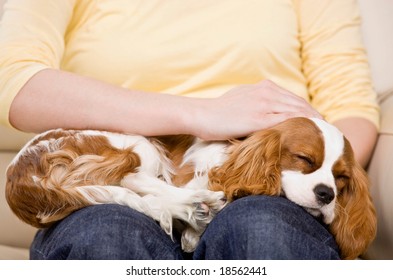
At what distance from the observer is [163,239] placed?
3.97 ft

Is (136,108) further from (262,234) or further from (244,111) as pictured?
(262,234)

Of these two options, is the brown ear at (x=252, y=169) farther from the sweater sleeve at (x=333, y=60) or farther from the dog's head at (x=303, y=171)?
the sweater sleeve at (x=333, y=60)

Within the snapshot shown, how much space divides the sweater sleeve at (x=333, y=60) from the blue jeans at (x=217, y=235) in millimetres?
584

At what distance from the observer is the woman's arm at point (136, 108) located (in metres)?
1.37

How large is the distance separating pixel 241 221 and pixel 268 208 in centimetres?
6

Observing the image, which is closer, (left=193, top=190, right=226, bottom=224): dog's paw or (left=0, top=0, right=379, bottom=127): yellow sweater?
(left=193, top=190, right=226, bottom=224): dog's paw

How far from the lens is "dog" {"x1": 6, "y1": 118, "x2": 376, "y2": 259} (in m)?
1.26

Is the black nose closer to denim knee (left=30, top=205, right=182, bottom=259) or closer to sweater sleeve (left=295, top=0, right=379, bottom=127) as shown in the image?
denim knee (left=30, top=205, right=182, bottom=259)

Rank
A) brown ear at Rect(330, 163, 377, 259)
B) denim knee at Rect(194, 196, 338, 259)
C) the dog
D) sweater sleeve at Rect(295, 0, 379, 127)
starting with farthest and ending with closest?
sweater sleeve at Rect(295, 0, 379, 127) → brown ear at Rect(330, 163, 377, 259) → the dog → denim knee at Rect(194, 196, 338, 259)

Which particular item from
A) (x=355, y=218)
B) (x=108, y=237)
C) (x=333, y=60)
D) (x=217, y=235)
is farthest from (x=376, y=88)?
(x=108, y=237)

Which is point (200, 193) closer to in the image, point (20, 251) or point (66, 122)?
point (66, 122)

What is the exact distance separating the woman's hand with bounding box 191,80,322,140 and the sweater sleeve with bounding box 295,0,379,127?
1.06ft

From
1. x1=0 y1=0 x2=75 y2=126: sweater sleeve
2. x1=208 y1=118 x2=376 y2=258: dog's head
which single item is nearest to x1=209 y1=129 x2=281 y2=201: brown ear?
x1=208 y1=118 x2=376 y2=258: dog's head

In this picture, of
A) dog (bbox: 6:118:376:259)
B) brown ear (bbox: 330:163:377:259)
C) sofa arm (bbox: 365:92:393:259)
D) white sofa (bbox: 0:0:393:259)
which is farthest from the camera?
white sofa (bbox: 0:0:393:259)
